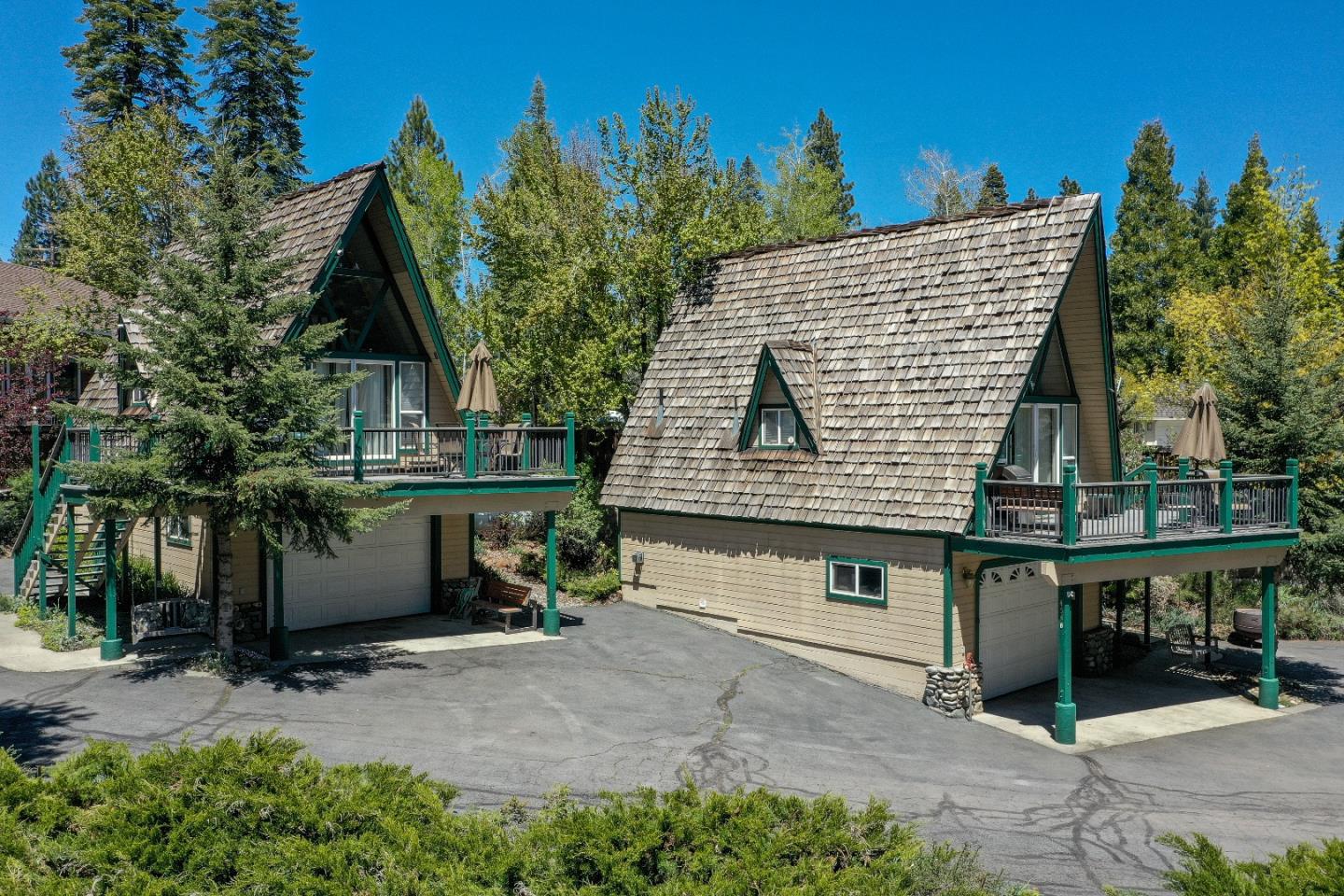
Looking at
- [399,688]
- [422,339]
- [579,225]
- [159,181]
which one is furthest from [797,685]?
[159,181]

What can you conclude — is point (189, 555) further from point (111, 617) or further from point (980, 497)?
point (980, 497)

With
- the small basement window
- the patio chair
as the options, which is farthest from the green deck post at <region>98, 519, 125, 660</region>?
the patio chair

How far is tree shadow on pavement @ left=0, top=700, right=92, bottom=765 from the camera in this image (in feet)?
37.2

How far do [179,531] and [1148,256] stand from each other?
44.6m

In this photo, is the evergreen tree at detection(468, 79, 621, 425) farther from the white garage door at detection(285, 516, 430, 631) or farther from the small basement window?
the small basement window

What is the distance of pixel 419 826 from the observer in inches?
320

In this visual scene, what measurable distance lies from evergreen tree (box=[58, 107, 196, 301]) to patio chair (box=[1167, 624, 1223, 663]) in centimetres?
2648

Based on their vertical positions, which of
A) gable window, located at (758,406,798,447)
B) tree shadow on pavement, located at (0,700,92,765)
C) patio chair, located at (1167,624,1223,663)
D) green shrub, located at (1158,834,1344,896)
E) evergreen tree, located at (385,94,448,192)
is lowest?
patio chair, located at (1167,624,1223,663)

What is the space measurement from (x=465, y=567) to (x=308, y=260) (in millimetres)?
7656

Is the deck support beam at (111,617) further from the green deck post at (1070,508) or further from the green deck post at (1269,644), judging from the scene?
the green deck post at (1269,644)

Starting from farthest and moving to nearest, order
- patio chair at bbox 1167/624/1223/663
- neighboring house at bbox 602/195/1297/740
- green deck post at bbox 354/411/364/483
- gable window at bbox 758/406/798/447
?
patio chair at bbox 1167/624/1223/663, gable window at bbox 758/406/798/447, green deck post at bbox 354/411/364/483, neighboring house at bbox 602/195/1297/740

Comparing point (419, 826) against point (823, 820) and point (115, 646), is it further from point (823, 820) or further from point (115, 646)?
point (115, 646)

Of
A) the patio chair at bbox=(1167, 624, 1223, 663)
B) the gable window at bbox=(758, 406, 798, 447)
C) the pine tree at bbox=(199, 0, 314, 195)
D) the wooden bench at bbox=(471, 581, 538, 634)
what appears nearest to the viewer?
the wooden bench at bbox=(471, 581, 538, 634)

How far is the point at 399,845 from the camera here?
7.69 metres
